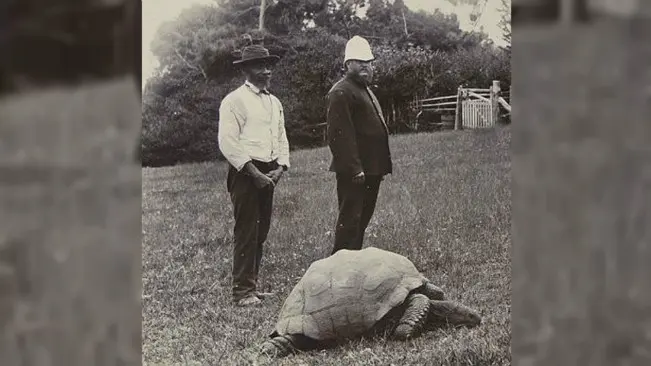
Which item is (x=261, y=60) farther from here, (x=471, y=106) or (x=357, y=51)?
(x=471, y=106)

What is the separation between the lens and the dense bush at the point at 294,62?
2.47m

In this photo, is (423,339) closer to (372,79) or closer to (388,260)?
(388,260)

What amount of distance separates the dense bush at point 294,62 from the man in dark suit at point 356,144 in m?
0.03

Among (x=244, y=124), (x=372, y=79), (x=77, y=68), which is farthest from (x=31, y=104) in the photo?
(x=372, y=79)

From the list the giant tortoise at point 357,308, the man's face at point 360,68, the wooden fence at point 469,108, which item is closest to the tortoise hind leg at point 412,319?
the giant tortoise at point 357,308

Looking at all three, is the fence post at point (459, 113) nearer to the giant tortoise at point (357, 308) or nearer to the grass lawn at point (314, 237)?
the grass lawn at point (314, 237)

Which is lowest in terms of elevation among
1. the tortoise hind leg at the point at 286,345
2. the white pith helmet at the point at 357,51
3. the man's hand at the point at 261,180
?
the tortoise hind leg at the point at 286,345

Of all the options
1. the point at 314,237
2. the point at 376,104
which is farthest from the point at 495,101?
the point at 314,237

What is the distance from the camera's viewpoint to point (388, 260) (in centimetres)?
248

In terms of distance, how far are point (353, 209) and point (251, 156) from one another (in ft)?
1.15

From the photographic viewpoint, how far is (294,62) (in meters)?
2.51

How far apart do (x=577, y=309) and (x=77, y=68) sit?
1.66 metres

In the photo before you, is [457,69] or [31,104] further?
[457,69]

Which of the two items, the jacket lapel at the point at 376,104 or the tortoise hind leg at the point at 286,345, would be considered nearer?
the tortoise hind leg at the point at 286,345
